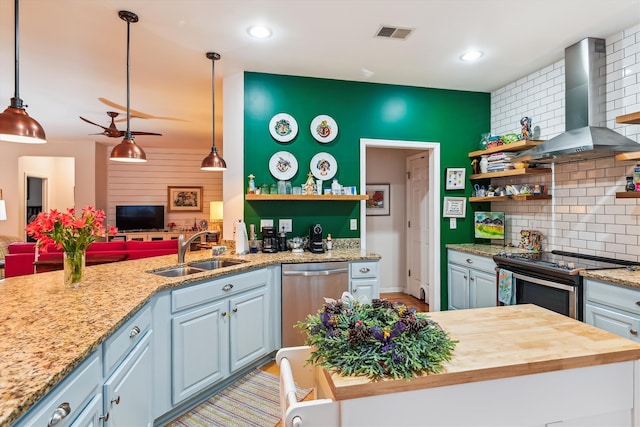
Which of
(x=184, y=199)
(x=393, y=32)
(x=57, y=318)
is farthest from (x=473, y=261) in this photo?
(x=184, y=199)

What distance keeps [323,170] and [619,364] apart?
2884mm

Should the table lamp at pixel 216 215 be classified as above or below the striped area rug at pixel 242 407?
above

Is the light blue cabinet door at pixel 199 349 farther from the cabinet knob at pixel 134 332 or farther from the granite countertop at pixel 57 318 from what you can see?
the cabinet knob at pixel 134 332

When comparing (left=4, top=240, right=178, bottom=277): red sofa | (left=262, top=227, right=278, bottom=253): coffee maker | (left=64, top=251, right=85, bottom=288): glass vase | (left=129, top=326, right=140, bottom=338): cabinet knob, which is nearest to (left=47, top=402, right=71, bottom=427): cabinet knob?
(left=129, top=326, right=140, bottom=338): cabinet knob

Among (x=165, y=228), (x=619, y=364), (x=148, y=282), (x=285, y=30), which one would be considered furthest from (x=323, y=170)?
(x=165, y=228)

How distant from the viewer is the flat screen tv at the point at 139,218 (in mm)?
7617

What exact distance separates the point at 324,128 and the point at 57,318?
113 inches

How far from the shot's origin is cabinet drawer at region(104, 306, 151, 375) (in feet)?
4.63

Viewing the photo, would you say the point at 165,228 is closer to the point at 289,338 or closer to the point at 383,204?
the point at 383,204

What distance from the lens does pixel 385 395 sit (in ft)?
3.34

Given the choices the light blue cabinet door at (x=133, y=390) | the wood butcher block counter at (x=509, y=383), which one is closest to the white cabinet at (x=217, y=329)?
the light blue cabinet door at (x=133, y=390)

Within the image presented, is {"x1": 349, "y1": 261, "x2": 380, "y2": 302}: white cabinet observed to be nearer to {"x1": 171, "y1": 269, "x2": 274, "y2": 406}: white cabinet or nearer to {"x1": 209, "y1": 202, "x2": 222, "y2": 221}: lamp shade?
{"x1": 171, "y1": 269, "x2": 274, "y2": 406}: white cabinet

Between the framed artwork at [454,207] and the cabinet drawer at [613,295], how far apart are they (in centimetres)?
176

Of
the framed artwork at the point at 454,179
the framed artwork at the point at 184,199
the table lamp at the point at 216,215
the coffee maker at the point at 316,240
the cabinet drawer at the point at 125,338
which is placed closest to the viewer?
the cabinet drawer at the point at 125,338
